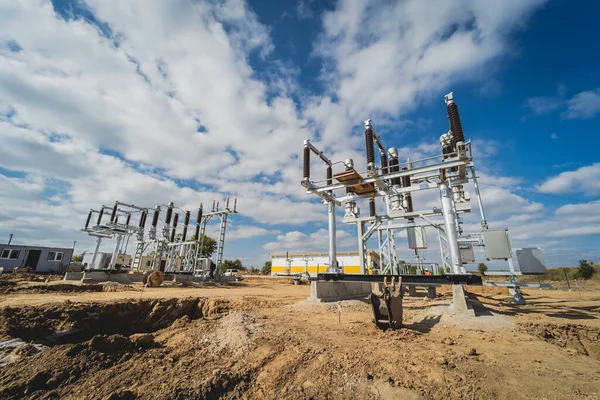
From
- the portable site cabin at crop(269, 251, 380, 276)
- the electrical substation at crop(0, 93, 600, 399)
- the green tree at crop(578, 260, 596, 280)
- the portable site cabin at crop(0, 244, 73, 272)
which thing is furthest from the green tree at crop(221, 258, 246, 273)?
the green tree at crop(578, 260, 596, 280)

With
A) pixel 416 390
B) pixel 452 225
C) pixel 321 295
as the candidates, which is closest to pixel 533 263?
→ pixel 452 225

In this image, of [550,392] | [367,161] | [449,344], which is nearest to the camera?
[550,392]

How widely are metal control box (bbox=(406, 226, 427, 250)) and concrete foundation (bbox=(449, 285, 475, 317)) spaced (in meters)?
8.25

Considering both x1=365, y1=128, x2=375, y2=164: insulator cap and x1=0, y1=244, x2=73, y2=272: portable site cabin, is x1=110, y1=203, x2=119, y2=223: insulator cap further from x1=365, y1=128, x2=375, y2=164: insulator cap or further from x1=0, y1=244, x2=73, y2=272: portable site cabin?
x1=365, y1=128, x2=375, y2=164: insulator cap

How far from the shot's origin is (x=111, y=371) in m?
4.73

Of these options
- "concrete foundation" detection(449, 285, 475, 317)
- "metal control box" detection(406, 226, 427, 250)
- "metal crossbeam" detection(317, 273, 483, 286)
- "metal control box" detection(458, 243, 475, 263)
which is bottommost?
"concrete foundation" detection(449, 285, 475, 317)

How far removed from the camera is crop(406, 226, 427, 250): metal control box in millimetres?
16641

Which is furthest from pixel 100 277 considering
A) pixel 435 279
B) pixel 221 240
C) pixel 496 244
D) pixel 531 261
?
pixel 531 261

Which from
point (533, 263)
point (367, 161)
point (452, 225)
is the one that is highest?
point (367, 161)

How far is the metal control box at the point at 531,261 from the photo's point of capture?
9.81 m

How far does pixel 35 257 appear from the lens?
107ft

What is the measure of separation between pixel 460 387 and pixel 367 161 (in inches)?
341

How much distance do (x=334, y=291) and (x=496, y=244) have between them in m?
7.38

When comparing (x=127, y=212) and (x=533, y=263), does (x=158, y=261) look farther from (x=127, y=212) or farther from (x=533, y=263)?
(x=533, y=263)
